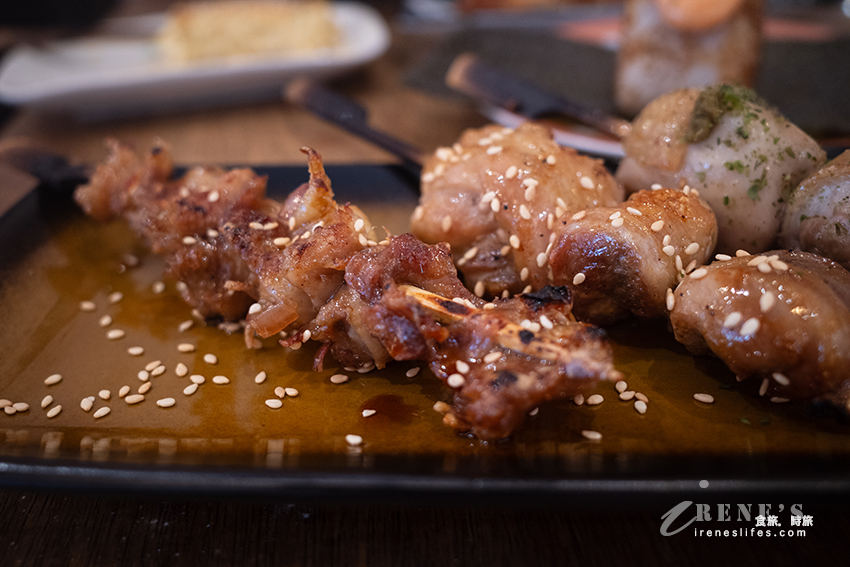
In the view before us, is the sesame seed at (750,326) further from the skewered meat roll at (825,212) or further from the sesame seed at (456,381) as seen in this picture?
the sesame seed at (456,381)

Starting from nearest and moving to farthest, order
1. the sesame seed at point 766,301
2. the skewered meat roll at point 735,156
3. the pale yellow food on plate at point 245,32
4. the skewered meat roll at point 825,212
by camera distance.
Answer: the sesame seed at point 766,301, the skewered meat roll at point 825,212, the skewered meat roll at point 735,156, the pale yellow food on plate at point 245,32

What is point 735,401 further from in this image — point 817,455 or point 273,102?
point 273,102

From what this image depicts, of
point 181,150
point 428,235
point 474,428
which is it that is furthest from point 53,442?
point 181,150

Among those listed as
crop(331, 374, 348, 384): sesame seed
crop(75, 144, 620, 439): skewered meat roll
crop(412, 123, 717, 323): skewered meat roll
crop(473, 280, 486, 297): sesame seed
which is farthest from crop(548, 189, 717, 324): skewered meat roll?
crop(331, 374, 348, 384): sesame seed

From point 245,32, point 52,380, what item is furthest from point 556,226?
point 245,32

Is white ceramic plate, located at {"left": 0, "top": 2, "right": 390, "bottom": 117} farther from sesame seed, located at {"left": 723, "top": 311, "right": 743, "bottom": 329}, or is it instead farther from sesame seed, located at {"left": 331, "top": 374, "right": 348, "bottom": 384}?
sesame seed, located at {"left": 723, "top": 311, "right": 743, "bottom": 329}

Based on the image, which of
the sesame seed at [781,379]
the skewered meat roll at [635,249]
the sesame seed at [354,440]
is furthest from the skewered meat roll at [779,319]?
the sesame seed at [354,440]
